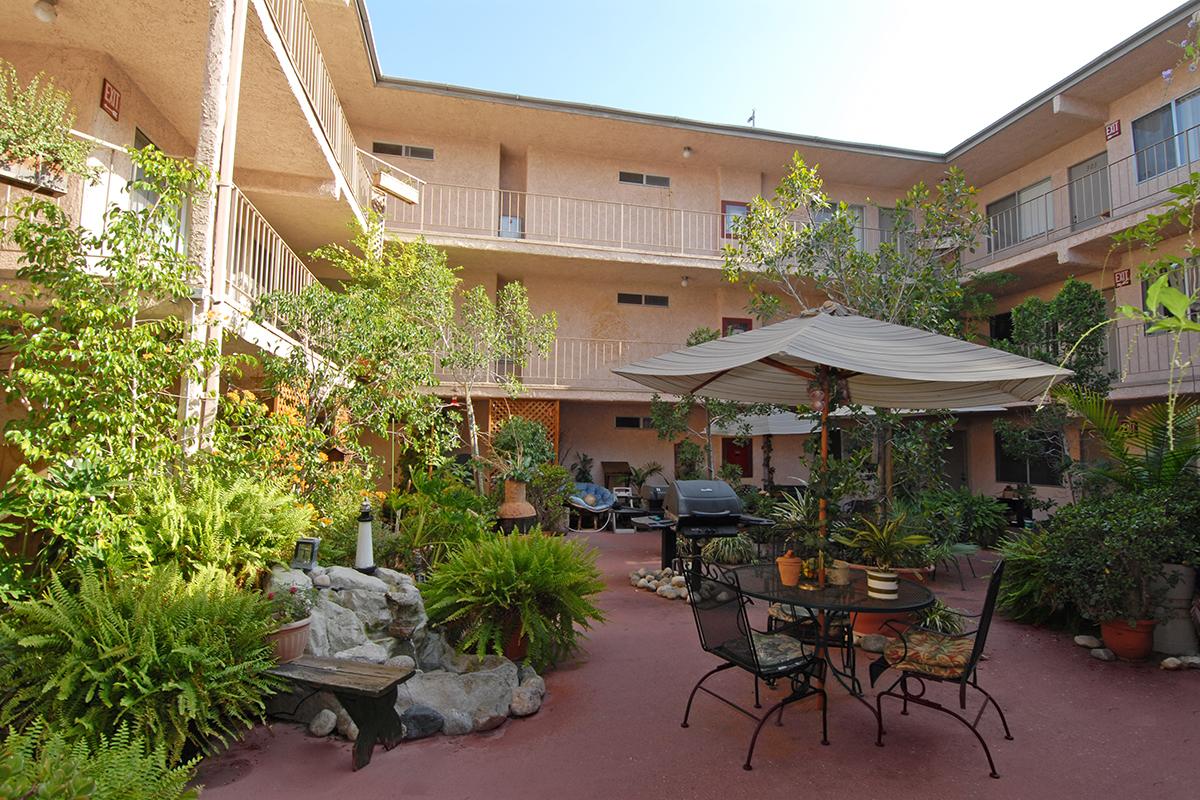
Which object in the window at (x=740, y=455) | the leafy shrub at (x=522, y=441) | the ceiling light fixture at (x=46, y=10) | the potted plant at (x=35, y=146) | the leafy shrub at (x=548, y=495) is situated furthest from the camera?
the window at (x=740, y=455)

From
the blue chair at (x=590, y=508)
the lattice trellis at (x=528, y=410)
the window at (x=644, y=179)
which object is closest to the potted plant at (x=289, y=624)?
the blue chair at (x=590, y=508)

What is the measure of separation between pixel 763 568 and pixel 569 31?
10812 mm

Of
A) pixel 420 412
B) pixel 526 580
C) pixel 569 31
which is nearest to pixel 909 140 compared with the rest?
pixel 569 31

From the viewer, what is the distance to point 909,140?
51.7 ft

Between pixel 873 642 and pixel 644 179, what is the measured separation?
13.2 m

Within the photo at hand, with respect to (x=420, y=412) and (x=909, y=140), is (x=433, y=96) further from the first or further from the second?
(x=909, y=140)

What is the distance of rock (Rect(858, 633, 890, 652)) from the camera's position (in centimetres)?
578

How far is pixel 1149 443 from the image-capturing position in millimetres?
6508

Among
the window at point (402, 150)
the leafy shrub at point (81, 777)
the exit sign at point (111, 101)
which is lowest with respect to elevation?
the leafy shrub at point (81, 777)

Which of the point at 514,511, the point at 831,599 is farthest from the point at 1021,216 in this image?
the point at 831,599

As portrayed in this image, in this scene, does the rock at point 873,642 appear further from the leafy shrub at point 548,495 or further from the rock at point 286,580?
the leafy shrub at point 548,495

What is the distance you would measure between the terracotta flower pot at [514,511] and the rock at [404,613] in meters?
3.71

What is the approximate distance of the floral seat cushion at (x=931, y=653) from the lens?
12.9 ft

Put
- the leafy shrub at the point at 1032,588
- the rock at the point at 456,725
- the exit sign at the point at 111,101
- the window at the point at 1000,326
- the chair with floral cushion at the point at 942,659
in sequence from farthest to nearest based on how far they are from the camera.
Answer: the window at the point at 1000,326 → the exit sign at the point at 111,101 → the leafy shrub at the point at 1032,588 → the rock at the point at 456,725 → the chair with floral cushion at the point at 942,659
